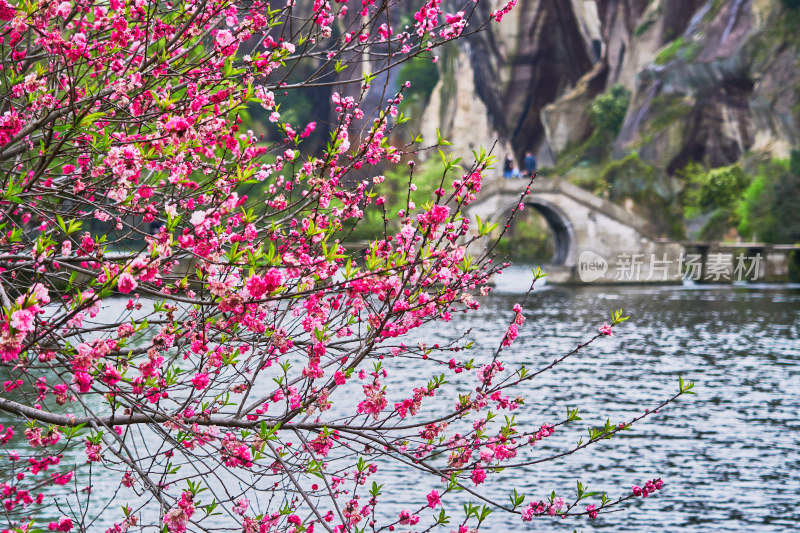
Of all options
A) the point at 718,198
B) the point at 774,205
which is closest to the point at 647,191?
the point at 718,198

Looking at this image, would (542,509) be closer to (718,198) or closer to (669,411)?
(669,411)

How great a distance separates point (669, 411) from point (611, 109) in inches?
2241

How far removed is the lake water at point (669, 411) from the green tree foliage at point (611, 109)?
36.7 meters

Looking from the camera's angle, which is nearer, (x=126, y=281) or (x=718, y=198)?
(x=126, y=281)

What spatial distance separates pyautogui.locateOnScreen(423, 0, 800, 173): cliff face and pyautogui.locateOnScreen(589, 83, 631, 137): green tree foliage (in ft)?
4.86

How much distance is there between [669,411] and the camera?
21297mm

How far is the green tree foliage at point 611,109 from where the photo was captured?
75250 mm

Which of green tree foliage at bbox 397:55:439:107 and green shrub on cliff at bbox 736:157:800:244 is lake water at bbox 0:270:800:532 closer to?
green shrub on cliff at bbox 736:157:800:244

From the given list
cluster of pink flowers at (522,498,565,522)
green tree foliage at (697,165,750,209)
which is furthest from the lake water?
green tree foliage at (697,165,750,209)

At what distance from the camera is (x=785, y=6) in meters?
65.9

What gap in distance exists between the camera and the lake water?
14.3m

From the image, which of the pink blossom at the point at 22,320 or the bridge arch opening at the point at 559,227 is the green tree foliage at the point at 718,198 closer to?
the bridge arch opening at the point at 559,227

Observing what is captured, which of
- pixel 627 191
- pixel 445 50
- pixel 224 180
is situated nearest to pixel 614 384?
pixel 224 180

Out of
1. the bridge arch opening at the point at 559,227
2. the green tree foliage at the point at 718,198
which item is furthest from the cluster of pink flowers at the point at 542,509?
the green tree foliage at the point at 718,198
